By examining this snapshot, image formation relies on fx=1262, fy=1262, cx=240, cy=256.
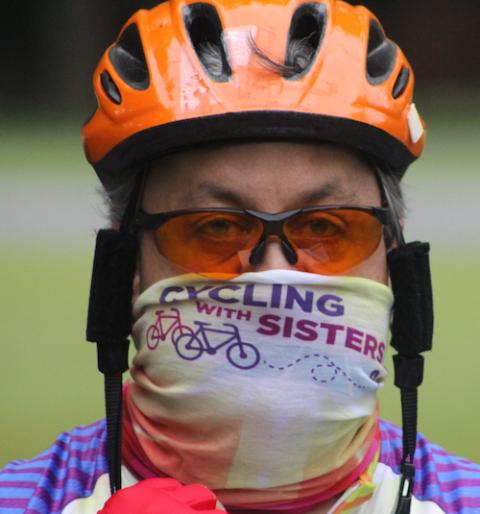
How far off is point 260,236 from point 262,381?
30 cm

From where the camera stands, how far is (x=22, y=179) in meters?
4.98

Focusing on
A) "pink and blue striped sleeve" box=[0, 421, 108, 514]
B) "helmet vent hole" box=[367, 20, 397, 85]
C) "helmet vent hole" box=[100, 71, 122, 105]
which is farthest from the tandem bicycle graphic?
"helmet vent hole" box=[367, 20, 397, 85]

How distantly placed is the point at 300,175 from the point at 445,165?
249cm

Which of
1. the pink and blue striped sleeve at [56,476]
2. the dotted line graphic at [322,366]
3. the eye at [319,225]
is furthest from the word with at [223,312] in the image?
the pink and blue striped sleeve at [56,476]

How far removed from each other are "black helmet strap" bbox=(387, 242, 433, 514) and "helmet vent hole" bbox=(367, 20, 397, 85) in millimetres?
396

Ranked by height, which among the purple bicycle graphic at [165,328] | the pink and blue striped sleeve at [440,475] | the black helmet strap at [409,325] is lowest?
the pink and blue striped sleeve at [440,475]

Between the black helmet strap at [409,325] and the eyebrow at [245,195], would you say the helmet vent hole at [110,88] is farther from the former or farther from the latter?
the black helmet strap at [409,325]

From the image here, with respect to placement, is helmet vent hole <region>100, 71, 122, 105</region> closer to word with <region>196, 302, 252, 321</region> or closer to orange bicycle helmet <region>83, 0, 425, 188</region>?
orange bicycle helmet <region>83, 0, 425, 188</region>

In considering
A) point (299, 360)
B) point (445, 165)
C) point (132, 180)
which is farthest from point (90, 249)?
point (299, 360)

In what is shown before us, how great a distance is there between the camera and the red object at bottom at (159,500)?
7.57ft

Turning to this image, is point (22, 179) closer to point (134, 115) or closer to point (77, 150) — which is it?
point (77, 150)

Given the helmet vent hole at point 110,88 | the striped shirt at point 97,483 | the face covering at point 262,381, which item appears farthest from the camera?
the helmet vent hole at point 110,88

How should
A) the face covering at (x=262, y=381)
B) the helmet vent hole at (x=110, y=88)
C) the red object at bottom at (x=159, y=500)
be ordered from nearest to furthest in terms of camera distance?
the red object at bottom at (x=159, y=500) < the face covering at (x=262, y=381) < the helmet vent hole at (x=110, y=88)

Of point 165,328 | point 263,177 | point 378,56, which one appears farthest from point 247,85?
point 165,328
